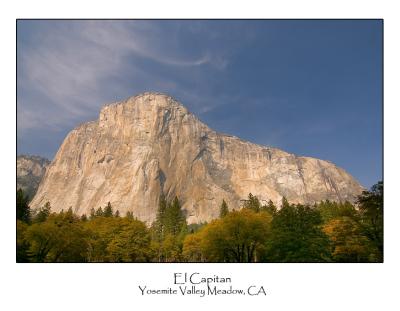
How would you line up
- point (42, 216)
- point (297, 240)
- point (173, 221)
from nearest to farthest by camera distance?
point (297, 240) < point (42, 216) < point (173, 221)

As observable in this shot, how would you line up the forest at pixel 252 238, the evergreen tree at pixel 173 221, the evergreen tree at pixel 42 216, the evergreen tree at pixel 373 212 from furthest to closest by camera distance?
the evergreen tree at pixel 173 221
the evergreen tree at pixel 42 216
the forest at pixel 252 238
the evergreen tree at pixel 373 212

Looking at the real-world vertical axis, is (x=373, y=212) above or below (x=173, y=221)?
above

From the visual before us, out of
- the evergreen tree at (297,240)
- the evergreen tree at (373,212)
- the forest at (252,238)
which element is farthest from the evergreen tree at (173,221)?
the evergreen tree at (373,212)

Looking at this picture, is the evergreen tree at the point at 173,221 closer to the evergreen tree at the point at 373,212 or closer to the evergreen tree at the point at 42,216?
the evergreen tree at the point at 42,216

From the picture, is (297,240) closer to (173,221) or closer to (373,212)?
(373,212)

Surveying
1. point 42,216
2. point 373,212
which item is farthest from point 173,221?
point 373,212

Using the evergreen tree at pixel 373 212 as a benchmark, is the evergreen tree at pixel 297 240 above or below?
below

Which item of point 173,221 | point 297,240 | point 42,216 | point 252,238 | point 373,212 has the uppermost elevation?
point 373,212

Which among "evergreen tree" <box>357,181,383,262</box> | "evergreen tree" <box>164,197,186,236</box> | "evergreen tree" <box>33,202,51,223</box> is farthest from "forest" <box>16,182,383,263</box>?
"evergreen tree" <box>164,197,186,236</box>
